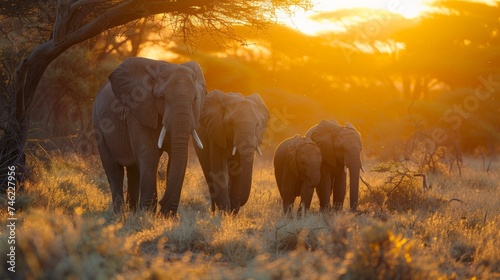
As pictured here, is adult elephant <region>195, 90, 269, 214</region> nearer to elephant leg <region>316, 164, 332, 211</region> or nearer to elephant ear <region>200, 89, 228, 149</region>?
elephant ear <region>200, 89, 228, 149</region>

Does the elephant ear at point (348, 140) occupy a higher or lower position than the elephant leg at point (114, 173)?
higher

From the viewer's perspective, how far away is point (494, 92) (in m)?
32.6

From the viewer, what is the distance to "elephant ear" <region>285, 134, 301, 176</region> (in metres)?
12.5

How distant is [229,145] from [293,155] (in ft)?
3.90

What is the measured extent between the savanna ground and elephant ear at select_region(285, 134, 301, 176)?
28.9 inches

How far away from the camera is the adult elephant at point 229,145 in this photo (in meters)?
11.3

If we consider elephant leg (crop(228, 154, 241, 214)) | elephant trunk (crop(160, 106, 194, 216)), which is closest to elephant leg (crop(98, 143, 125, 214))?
elephant leg (crop(228, 154, 241, 214))

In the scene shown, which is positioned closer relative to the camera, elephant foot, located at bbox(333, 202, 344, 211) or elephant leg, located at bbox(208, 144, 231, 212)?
elephant leg, located at bbox(208, 144, 231, 212)

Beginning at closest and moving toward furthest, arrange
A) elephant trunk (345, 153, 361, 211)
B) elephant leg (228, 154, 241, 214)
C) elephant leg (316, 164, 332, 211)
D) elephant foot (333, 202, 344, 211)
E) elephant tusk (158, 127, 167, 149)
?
elephant tusk (158, 127, 167, 149), elephant leg (228, 154, 241, 214), elephant trunk (345, 153, 361, 211), elephant leg (316, 164, 332, 211), elephant foot (333, 202, 344, 211)

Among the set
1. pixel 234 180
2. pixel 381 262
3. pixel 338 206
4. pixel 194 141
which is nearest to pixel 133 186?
pixel 194 141

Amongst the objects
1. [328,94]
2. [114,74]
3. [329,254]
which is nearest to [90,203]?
[114,74]

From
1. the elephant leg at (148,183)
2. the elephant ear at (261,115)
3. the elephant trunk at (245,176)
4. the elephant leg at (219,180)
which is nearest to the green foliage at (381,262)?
the elephant leg at (148,183)

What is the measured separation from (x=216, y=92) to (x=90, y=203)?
2.56 m

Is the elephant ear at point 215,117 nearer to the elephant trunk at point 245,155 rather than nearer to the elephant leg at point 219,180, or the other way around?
the elephant leg at point 219,180
